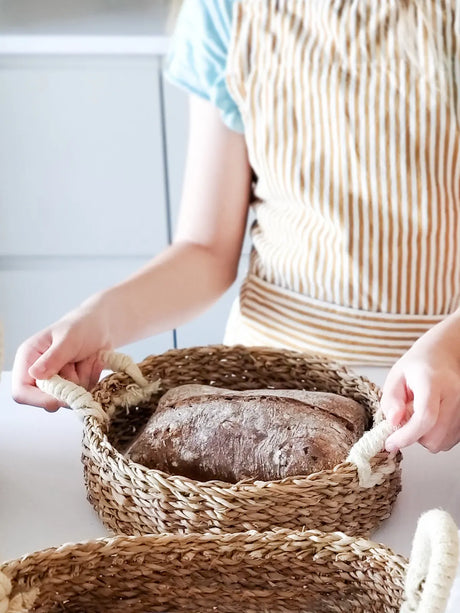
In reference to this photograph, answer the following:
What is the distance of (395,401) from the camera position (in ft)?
1.81

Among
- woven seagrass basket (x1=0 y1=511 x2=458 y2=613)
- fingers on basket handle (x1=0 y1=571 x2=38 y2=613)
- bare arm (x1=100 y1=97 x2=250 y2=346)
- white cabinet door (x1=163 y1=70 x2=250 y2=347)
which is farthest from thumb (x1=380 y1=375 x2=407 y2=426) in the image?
white cabinet door (x1=163 y1=70 x2=250 y2=347)

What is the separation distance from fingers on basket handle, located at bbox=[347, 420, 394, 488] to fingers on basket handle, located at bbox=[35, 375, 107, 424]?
175mm

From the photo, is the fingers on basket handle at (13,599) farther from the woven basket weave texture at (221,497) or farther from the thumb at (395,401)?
the thumb at (395,401)

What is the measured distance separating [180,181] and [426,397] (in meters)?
1.18

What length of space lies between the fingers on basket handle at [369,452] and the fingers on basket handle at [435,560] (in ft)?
0.37

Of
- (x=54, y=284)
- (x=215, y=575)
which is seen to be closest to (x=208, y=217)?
(x=215, y=575)

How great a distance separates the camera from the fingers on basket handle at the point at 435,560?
0.38 metres

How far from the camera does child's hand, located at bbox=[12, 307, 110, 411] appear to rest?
25.0 inches

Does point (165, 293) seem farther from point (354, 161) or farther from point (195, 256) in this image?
point (354, 161)

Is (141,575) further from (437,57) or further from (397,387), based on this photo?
(437,57)

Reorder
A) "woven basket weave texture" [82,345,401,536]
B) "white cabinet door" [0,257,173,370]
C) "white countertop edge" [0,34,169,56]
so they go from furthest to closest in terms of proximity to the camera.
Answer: "white cabinet door" [0,257,173,370]
"white countertop edge" [0,34,169,56]
"woven basket weave texture" [82,345,401,536]

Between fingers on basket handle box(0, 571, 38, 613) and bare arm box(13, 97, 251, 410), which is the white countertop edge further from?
fingers on basket handle box(0, 571, 38, 613)

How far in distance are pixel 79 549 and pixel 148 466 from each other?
0.13m

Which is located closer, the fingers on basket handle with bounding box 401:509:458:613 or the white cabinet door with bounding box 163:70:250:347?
the fingers on basket handle with bounding box 401:509:458:613
